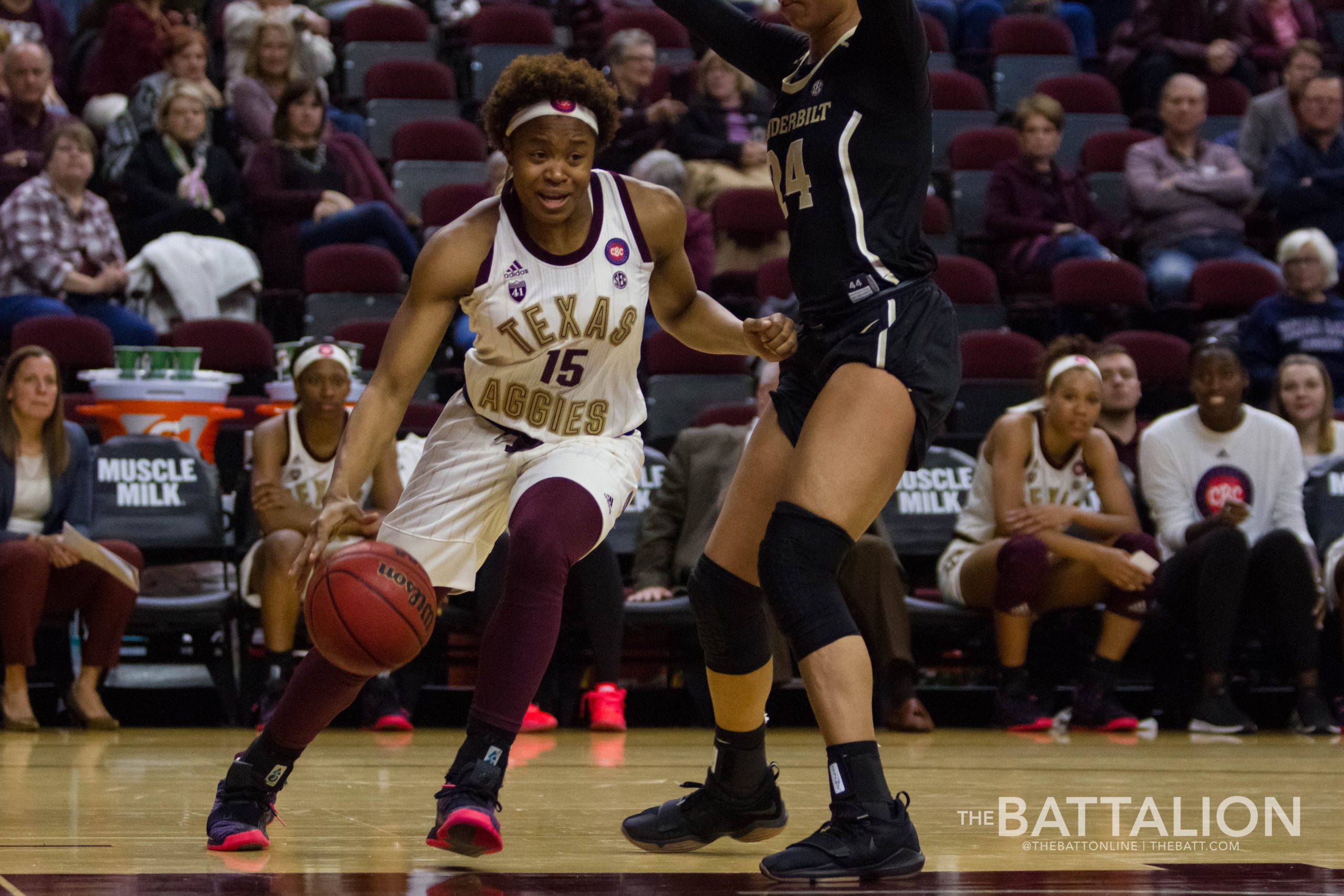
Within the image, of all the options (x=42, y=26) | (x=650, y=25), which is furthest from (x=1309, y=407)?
(x=42, y=26)

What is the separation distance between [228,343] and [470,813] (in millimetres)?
5188

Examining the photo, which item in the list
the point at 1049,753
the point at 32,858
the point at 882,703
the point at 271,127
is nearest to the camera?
the point at 32,858

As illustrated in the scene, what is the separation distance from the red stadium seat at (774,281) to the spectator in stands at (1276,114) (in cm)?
349

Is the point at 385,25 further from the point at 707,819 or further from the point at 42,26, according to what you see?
the point at 707,819

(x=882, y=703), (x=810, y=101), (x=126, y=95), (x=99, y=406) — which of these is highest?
(x=126, y=95)

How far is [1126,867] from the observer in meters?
2.99

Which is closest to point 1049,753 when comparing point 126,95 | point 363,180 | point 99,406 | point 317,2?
point 99,406

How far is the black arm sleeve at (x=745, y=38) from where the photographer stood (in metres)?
3.46

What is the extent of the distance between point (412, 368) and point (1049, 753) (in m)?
3.03

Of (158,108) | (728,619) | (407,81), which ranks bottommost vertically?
(728,619)

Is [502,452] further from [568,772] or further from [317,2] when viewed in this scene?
[317,2]

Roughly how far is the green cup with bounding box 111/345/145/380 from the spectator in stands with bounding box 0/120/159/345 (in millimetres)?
616

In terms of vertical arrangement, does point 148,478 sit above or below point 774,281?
below

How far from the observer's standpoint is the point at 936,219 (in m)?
9.27
